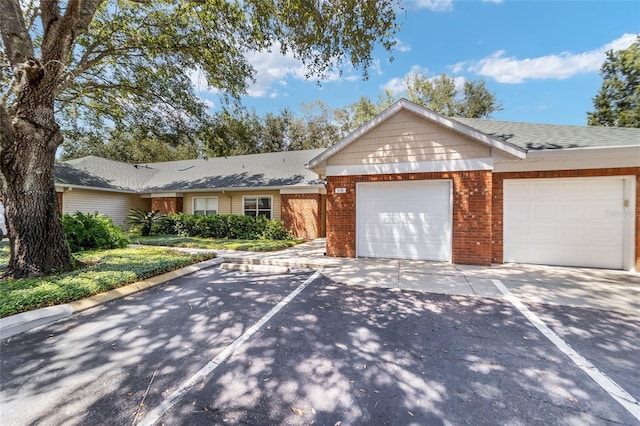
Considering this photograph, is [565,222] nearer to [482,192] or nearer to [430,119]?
[482,192]

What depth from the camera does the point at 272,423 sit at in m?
1.97

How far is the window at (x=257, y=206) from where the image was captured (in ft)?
46.7

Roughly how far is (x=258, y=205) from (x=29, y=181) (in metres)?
9.45

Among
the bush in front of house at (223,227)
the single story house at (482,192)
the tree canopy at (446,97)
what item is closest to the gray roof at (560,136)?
the single story house at (482,192)

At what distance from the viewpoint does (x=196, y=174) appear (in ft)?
55.7

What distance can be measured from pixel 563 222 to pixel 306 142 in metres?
23.5

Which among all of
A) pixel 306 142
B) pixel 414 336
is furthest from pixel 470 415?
pixel 306 142

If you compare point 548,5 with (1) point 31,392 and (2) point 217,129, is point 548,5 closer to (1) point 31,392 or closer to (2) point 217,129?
(2) point 217,129

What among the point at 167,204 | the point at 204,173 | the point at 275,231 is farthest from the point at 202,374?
the point at 204,173

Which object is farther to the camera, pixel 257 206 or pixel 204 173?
pixel 204 173

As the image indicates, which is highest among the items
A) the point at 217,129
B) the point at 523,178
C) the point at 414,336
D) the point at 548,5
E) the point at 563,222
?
the point at 548,5

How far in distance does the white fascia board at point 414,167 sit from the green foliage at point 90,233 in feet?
27.0

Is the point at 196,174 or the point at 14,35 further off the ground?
the point at 14,35

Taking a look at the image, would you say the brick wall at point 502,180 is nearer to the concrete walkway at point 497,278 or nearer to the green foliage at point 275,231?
the concrete walkway at point 497,278
